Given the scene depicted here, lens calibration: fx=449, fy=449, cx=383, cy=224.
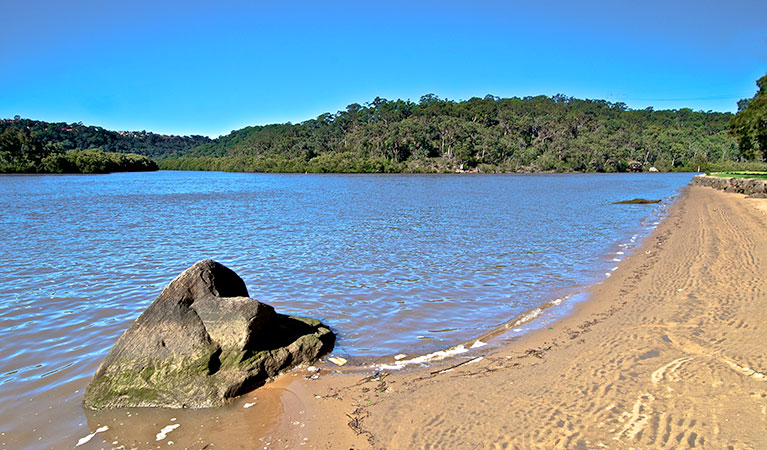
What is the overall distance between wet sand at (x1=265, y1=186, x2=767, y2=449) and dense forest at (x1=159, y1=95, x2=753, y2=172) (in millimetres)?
125870

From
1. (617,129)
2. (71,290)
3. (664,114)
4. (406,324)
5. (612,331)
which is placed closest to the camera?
(612,331)

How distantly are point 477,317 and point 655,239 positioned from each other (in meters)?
13.2

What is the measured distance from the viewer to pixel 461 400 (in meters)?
5.24

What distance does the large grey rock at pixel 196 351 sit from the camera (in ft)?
18.0

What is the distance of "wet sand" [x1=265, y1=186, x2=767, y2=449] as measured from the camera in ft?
14.3

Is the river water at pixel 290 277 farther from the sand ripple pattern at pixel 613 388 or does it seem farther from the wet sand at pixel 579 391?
the sand ripple pattern at pixel 613 388

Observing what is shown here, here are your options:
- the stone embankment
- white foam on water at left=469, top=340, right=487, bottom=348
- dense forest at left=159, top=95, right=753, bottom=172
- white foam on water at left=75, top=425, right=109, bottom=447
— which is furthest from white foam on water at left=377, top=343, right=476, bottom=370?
dense forest at left=159, top=95, right=753, bottom=172

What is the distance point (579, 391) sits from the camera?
5289mm

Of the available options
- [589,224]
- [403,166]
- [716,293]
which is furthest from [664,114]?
[716,293]

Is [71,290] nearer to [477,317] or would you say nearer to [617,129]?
[477,317]

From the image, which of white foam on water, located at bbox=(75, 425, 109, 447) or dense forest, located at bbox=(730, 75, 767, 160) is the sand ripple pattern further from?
dense forest, located at bbox=(730, 75, 767, 160)

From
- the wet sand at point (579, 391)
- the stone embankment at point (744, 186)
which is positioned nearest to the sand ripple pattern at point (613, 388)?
the wet sand at point (579, 391)

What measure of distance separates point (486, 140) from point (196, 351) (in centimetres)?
14293

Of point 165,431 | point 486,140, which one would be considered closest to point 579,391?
point 165,431
